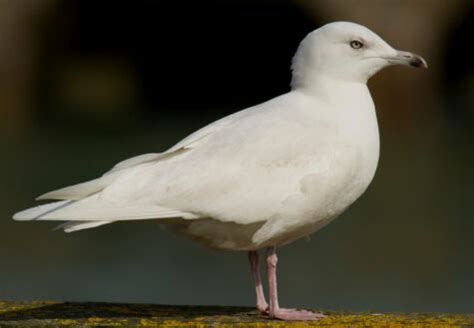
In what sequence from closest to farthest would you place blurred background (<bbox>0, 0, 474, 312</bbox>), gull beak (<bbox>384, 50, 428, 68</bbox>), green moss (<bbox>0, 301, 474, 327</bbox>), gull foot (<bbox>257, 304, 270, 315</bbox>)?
green moss (<bbox>0, 301, 474, 327</bbox>)
gull foot (<bbox>257, 304, 270, 315</bbox>)
gull beak (<bbox>384, 50, 428, 68</bbox>)
blurred background (<bbox>0, 0, 474, 312</bbox>)

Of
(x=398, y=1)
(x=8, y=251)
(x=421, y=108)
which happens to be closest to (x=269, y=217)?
(x=8, y=251)

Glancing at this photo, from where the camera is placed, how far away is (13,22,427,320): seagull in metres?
6.32

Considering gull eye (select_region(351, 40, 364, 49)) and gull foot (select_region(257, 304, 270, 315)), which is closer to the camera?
gull foot (select_region(257, 304, 270, 315))

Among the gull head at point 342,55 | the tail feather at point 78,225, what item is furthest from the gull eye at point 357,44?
the tail feather at point 78,225

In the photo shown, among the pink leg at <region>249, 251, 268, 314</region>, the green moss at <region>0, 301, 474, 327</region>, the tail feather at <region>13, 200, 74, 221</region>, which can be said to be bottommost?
the green moss at <region>0, 301, 474, 327</region>

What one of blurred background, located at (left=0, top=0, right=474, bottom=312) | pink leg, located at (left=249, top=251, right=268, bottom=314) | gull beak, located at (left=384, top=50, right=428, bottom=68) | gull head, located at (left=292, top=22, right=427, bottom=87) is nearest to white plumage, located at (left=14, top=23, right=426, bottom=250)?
gull head, located at (left=292, top=22, right=427, bottom=87)

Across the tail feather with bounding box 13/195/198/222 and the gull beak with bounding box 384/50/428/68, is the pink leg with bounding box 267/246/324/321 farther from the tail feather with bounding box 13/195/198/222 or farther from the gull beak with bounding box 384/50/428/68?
the gull beak with bounding box 384/50/428/68

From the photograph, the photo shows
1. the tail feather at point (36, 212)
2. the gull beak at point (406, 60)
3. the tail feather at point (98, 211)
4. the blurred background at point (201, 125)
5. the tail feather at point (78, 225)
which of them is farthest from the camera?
the blurred background at point (201, 125)

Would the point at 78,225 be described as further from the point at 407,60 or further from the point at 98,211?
the point at 407,60

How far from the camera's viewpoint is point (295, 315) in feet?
21.0

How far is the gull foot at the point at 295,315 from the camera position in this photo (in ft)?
20.7

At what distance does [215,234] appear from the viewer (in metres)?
6.46

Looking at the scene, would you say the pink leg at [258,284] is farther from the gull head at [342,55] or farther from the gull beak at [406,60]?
the gull beak at [406,60]

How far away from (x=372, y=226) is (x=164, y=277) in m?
4.04
